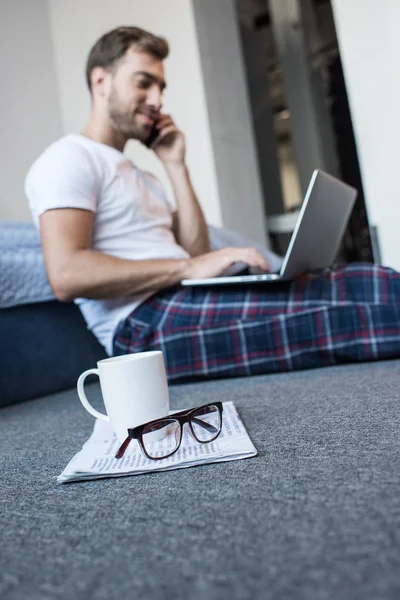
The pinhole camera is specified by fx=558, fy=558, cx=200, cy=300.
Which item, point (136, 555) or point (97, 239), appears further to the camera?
point (97, 239)

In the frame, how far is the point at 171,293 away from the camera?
1.36m

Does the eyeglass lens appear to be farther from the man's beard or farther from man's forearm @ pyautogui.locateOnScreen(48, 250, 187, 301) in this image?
the man's beard

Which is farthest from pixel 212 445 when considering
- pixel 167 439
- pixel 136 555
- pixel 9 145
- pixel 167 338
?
pixel 9 145

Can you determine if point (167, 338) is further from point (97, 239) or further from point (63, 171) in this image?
point (63, 171)

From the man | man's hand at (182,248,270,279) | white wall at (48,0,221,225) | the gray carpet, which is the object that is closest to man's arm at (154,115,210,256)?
the man

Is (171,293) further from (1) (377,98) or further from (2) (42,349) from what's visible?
(1) (377,98)

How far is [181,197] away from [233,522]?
1.43 metres

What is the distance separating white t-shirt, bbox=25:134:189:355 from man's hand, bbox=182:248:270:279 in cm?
13

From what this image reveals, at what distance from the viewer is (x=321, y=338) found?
49.1 inches

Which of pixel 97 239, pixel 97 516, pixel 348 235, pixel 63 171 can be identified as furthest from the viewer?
pixel 348 235

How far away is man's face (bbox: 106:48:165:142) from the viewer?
5.06ft

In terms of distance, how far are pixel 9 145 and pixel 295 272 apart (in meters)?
2.11

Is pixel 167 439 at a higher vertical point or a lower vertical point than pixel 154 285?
lower

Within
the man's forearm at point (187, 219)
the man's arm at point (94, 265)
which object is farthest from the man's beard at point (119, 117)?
the man's arm at point (94, 265)
